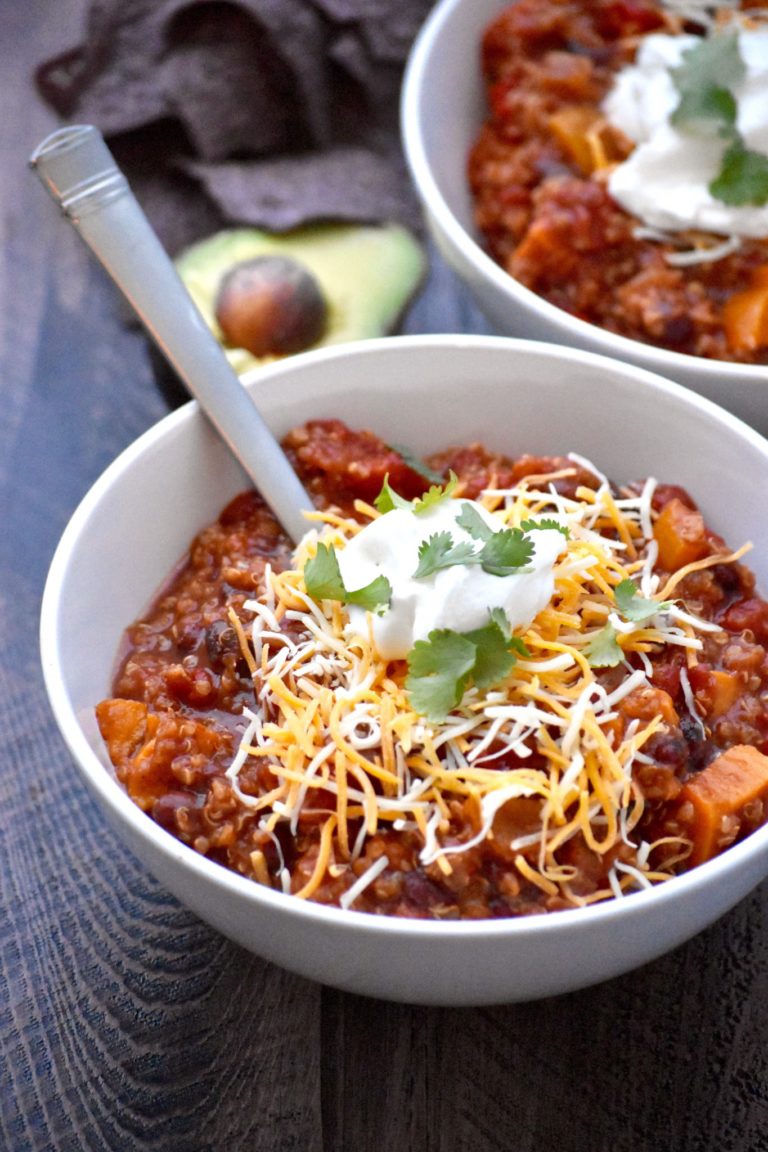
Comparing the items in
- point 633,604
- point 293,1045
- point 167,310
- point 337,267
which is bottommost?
point 293,1045

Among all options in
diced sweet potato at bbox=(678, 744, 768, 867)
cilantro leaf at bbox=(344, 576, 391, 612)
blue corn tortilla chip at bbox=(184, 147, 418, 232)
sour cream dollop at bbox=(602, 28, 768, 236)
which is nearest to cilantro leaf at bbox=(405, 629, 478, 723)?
cilantro leaf at bbox=(344, 576, 391, 612)

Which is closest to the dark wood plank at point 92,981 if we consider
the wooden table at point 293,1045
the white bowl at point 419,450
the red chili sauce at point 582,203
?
the wooden table at point 293,1045

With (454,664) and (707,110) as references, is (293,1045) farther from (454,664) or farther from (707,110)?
(707,110)

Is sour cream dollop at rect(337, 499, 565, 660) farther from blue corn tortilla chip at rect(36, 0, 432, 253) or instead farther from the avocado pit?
blue corn tortilla chip at rect(36, 0, 432, 253)

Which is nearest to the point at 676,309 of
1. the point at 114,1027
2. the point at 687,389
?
the point at 687,389

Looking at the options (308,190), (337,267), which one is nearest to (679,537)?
(337,267)

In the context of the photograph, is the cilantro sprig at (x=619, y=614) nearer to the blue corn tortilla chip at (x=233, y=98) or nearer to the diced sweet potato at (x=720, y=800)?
the diced sweet potato at (x=720, y=800)

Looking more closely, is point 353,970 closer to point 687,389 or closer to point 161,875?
point 161,875
